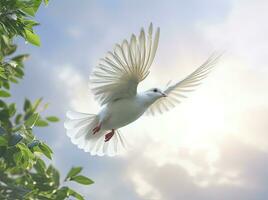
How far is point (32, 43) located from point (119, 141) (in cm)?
356

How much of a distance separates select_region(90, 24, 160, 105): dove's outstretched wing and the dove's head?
184mm

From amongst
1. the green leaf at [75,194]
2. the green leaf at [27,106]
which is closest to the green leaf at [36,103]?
the green leaf at [27,106]

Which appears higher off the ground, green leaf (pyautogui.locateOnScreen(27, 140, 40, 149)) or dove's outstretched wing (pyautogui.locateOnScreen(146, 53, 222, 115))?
dove's outstretched wing (pyautogui.locateOnScreen(146, 53, 222, 115))

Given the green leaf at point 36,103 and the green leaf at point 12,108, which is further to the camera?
the green leaf at point 36,103

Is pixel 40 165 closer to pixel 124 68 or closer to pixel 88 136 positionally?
pixel 124 68

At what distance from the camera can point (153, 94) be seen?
660 cm

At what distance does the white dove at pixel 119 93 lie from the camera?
5594mm

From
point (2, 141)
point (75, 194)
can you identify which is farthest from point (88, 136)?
point (2, 141)

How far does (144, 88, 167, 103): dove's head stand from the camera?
6.49 metres

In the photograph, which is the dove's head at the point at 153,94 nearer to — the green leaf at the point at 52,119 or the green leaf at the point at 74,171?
the green leaf at the point at 52,119

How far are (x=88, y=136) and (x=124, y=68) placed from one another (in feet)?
6.17

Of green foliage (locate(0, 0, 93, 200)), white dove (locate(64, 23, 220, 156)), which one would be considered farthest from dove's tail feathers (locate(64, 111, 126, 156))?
green foliage (locate(0, 0, 93, 200))

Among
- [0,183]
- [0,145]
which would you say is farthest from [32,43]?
[0,183]

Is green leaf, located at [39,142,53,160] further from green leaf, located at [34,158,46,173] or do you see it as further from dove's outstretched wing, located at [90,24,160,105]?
dove's outstretched wing, located at [90,24,160,105]
